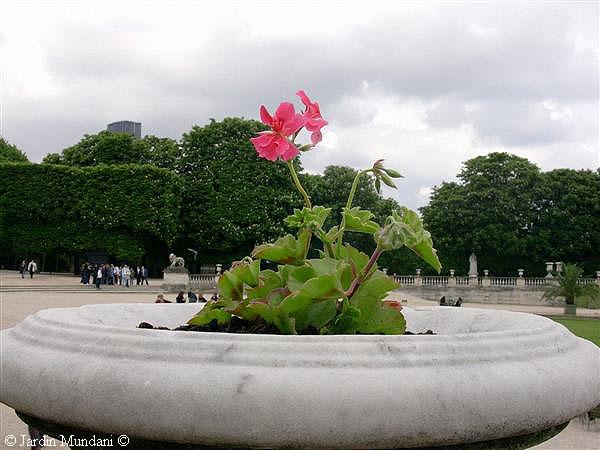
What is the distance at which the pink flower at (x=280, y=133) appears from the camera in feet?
→ 7.63

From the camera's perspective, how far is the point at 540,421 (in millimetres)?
1726

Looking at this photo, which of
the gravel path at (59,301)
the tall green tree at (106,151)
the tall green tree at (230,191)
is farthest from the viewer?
the tall green tree at (106,151)

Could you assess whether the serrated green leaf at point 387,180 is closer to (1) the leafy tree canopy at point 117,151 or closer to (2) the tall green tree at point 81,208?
Answer: (2) the tall green tree at point 81,208

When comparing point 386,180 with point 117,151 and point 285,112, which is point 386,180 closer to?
point 285,112

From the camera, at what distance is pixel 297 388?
1.51 m

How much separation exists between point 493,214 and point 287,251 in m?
42.3

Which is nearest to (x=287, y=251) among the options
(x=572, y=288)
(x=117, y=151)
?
(x=572, y=288)

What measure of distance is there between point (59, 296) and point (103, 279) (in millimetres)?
9465

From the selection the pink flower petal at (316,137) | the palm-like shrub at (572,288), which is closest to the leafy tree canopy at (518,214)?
the palm-like shrub at (572,288)

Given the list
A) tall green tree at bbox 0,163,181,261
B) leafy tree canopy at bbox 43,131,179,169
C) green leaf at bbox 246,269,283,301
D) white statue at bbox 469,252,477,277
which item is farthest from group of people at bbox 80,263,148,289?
green leaf at bbox 246,269,283,301

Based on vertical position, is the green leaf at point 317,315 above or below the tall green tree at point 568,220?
below

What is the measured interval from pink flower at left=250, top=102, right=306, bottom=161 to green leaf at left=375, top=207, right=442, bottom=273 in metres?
0.48

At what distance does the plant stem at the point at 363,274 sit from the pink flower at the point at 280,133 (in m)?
0.52

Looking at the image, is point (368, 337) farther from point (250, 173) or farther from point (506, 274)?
point (506, 274)
